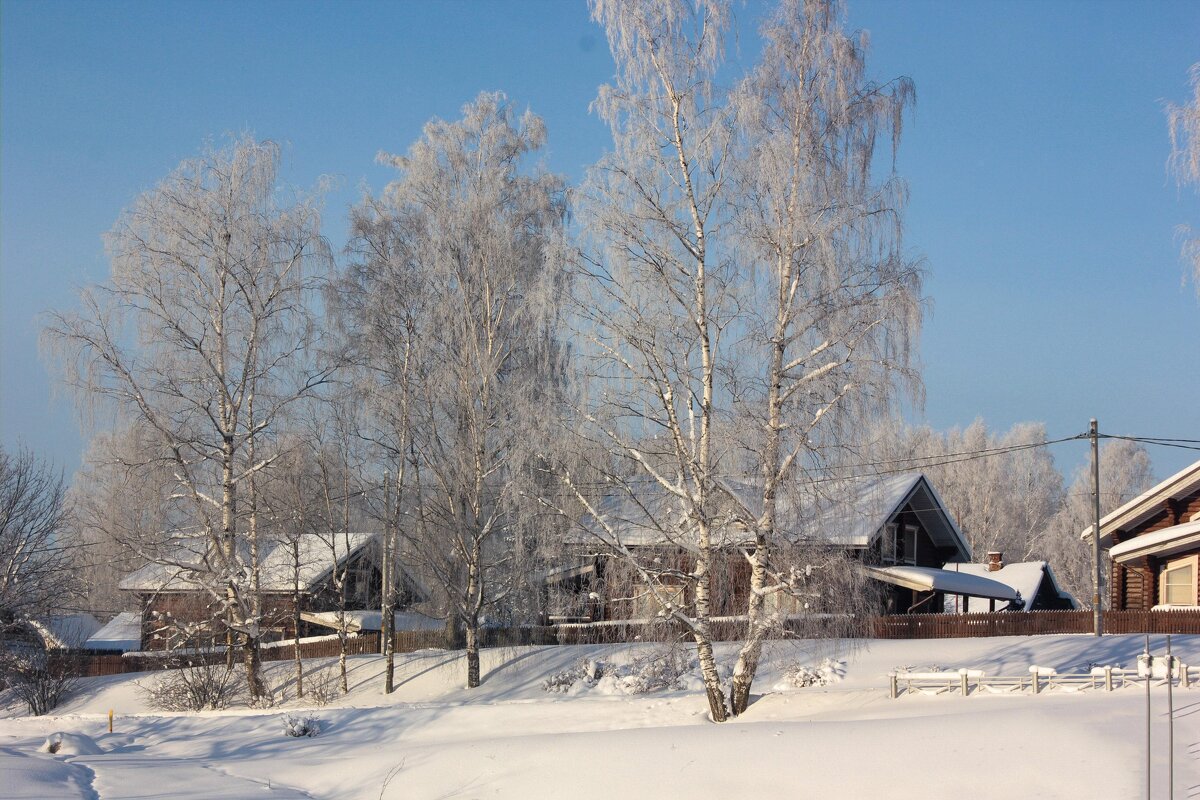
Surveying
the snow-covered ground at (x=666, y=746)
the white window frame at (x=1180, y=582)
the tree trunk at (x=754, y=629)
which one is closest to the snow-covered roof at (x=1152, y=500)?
the white window frame at (x=1180, y=582)

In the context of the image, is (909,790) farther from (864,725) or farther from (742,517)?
(742,517)

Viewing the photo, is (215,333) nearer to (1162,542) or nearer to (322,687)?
(322,687)

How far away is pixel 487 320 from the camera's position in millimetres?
27844

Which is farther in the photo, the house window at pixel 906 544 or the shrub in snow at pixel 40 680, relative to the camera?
the house window at pixel 906 544

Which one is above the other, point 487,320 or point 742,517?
point 487,320

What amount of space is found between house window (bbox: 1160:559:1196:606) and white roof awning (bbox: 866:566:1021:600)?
5830 mm

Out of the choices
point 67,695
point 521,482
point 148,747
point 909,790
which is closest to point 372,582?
point 67,695

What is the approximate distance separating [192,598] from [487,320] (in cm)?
1788

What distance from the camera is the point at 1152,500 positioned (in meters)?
29.6

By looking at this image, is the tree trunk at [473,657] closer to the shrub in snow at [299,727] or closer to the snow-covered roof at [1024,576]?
the shrub in snow at [299,727]

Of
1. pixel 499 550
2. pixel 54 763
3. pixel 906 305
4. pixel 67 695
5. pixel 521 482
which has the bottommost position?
pixel 67 695

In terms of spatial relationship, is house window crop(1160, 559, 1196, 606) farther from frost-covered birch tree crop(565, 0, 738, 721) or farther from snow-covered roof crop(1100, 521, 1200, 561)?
frost-covered birch tree crop(565, 0, 738, 721)

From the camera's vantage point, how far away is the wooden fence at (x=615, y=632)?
94.5ft

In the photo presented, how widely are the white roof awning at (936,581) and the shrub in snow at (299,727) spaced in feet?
52.3
